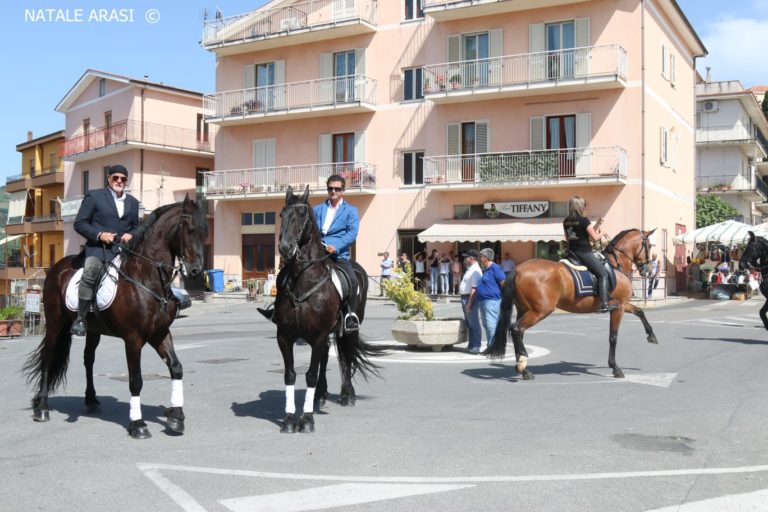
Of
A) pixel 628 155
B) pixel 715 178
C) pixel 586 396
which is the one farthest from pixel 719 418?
pixel 715 178

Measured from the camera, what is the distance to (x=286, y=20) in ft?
128

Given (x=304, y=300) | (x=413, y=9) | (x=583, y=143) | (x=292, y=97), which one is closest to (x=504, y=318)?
(x=304, y=300)

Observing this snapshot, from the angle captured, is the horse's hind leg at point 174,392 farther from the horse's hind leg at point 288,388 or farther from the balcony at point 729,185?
the balcony at point 729,185

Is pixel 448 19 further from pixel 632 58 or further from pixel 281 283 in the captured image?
pixel 281 283

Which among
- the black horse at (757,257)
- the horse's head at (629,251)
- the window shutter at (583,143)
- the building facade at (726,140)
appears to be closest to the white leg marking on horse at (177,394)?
the horse's head at (629,251)

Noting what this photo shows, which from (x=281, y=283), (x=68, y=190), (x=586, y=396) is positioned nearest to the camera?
(x=281, y=283)

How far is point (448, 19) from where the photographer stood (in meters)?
34.8

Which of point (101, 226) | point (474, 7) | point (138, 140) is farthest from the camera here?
point (138, 140)

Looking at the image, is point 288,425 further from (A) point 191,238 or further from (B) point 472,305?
(B) point 472,305

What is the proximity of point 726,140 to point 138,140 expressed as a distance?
122 feet

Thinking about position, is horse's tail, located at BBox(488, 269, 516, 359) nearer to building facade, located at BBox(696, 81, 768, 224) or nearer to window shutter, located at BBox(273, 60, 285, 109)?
window shutter, located at BBox(273, 60, 285, 109)

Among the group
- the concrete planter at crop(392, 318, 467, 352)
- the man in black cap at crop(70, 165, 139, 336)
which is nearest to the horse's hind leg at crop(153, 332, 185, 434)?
the man in black cap at crop(70, 165, 139, 336)

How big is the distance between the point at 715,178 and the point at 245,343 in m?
45.9

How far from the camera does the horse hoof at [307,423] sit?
7.71m
